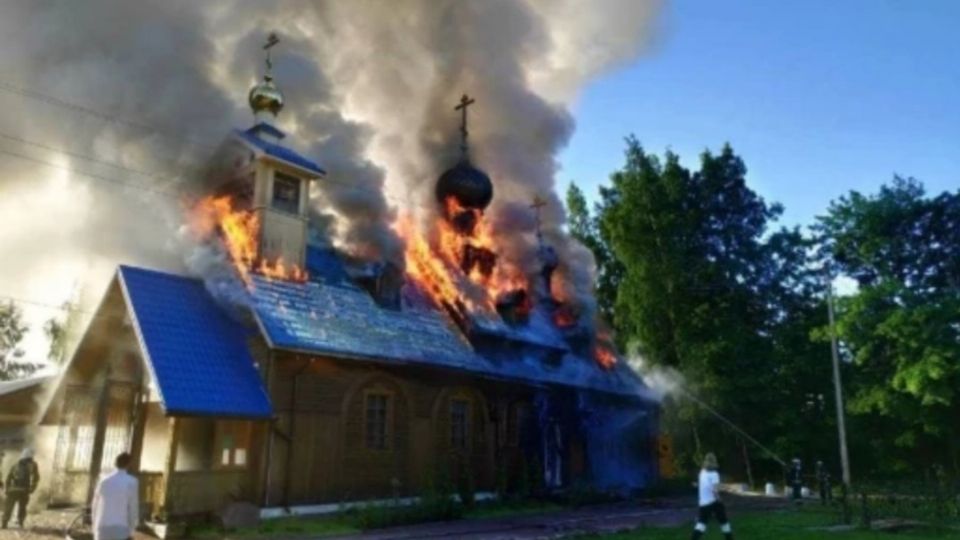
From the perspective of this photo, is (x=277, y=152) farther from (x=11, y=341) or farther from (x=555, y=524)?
(x=11, y=341)

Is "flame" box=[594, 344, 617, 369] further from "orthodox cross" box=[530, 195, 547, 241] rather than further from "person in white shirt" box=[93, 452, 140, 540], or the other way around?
"person in white shirt" box=[93, 452, 140, 540]

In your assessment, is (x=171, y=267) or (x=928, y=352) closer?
(x=171, y=267)

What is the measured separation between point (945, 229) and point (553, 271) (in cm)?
1697

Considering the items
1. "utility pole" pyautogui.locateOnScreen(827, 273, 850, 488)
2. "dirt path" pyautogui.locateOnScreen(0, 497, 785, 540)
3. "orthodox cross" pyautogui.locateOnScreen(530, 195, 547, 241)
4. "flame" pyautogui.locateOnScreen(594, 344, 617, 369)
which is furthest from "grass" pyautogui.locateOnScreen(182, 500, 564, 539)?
"orthodox cross" pyautogui.locateOnScreen(530, 195, 547, 241)

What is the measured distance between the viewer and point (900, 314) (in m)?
29.0

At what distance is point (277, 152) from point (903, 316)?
23.6m

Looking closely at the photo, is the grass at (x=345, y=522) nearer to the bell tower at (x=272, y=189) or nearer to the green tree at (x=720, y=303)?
the bell tower at (x=272, y=189)

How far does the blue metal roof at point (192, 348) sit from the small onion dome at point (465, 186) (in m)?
14.8

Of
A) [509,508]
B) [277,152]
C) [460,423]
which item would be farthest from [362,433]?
[277,152]

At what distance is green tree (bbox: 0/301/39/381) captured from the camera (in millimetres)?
55719

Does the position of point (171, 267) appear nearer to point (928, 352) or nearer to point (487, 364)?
point (487, 364)

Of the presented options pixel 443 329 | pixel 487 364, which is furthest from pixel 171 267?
pixel 487 364

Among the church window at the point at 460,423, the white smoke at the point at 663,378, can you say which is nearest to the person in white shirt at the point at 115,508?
the church window at the point at 460,423

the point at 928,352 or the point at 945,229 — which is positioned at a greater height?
the point at 945,229
